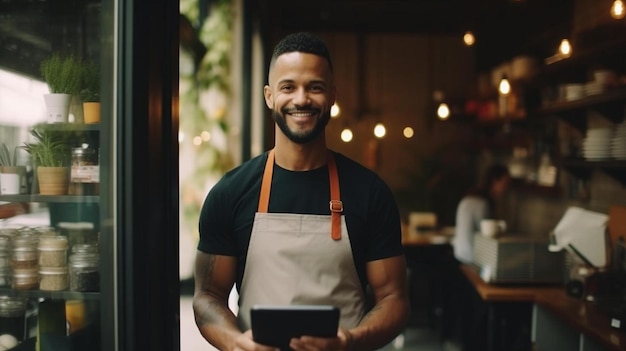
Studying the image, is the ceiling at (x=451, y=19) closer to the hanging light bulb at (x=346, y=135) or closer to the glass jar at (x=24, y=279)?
the hanging light bulb at (x=346, y=135)

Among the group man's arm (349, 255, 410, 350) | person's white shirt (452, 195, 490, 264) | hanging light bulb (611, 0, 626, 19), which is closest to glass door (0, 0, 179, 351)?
man's arm (349, 255, 410, 350)

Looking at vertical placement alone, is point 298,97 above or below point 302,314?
above

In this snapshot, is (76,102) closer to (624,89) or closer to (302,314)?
(302,314)

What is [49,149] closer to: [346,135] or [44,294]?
[44,294]

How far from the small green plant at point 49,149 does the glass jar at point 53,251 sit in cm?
24

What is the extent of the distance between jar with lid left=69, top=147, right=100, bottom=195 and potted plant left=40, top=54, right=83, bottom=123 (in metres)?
0.11

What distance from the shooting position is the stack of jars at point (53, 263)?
192 cm

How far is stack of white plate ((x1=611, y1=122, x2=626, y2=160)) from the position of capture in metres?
3.44

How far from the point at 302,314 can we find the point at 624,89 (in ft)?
8.62

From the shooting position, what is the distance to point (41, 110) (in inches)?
74.2

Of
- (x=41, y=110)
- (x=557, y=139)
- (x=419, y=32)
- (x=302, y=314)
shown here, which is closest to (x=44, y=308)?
(x=41, y=110)

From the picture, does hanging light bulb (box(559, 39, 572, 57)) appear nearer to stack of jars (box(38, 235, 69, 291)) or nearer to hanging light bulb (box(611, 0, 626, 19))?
hanging light bulb (box(611, 0, 626, 19))

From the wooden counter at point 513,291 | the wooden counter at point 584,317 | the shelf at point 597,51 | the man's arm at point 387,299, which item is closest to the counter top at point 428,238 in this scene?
the wooden counter at point 513,291

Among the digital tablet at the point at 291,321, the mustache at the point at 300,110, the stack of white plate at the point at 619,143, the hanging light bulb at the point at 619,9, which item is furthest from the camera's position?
the stack of white plate at the point at 619,143
